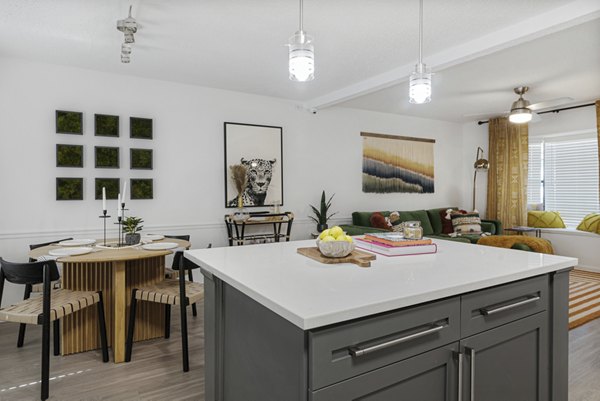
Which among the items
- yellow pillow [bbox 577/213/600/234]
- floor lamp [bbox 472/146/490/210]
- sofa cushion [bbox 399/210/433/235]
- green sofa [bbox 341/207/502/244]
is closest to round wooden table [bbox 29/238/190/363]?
green sofa [bbox 341/207/502/244]

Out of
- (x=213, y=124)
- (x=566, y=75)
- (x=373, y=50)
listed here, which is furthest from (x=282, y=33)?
(x=566, y=75)

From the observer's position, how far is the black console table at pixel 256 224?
4.26 metres

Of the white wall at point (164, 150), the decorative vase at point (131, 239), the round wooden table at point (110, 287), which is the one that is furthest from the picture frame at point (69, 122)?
the decorative vase at point (131, 239)

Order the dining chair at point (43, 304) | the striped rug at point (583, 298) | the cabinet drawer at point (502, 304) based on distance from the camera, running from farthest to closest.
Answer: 1. the striped rug at point (583, 298)
2. the dining chair at point (43, 304)
3. the cabinet drawer at point (502, 304)

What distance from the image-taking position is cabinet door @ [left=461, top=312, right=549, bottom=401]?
1261 millimetres

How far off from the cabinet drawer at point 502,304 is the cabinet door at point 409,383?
0.42 feet

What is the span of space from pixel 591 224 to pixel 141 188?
238 inches

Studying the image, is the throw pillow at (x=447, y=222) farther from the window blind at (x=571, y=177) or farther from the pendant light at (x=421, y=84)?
the pendant light at (x=421, y=84)

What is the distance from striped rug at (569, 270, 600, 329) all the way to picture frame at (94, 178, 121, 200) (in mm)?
4402

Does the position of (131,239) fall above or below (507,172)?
below

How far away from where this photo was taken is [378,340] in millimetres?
1050

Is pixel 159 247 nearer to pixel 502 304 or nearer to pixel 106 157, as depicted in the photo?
pixel 106 157

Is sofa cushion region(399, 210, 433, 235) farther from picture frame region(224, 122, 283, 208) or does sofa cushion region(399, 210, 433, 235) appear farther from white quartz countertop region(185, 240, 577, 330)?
white quartz countertop region(185, 240, 577, 330)

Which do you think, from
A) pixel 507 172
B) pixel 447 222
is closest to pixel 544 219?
pixel 507 172
